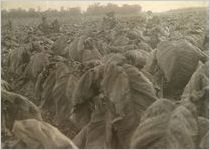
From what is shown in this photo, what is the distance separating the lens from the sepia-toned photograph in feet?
5.29

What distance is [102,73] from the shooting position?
64.2 inches

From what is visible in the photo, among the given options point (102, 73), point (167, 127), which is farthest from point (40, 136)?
point (167, 127)

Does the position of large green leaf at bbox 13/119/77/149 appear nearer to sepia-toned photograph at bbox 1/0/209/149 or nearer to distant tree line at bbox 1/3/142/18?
sepia-toned photograph at bbox 1/0/209/149

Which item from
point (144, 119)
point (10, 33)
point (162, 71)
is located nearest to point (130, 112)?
point (144, 119)

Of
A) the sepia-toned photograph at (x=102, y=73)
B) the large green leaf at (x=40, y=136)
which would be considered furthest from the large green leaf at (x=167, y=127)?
the large green leaf at (x=40, y=136)

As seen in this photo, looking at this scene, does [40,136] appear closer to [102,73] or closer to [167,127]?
[102,73]

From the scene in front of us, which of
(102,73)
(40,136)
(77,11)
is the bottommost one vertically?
(40,136)

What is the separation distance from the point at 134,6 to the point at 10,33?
1.35 ft

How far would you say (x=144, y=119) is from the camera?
62.8 inches

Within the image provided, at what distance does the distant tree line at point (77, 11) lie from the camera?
169cm

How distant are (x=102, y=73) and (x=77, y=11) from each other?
232 millimetres

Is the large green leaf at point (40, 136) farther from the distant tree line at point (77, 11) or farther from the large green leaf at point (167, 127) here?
the distant tree line at point (77, 11)

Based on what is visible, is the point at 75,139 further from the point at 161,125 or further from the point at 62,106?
the point at 161,125

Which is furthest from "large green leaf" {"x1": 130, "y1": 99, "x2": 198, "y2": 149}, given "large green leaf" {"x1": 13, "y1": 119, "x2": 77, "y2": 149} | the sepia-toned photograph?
"large green leaf" {"x1": 13, "y1": 119, "x2": 77, "y2": 149}
